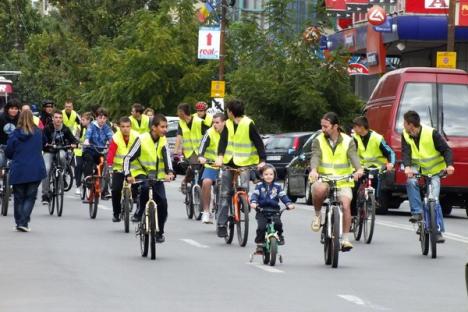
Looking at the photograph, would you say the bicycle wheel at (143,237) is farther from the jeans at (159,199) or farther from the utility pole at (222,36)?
the utility pole at (222,36)

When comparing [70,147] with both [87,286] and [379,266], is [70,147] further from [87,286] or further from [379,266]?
[87,286]

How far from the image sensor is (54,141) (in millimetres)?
25438

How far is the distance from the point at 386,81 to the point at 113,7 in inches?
2060

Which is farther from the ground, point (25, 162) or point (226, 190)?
point (25, 162)

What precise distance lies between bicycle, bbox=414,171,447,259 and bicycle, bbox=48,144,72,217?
7.47 meters

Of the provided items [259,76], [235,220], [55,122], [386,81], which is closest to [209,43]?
[259,76]

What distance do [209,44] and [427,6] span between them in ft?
34.1

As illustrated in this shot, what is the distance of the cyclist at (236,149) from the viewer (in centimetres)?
1903

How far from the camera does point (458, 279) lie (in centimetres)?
1529

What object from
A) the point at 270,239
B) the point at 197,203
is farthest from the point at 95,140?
the point at 270,239

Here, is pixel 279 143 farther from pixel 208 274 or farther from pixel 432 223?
pixel 208 274

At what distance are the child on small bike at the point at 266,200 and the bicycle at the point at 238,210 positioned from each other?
1.84 meters

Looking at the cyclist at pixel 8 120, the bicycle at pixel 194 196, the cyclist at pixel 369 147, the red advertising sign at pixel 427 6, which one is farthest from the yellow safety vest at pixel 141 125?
the red advertising sign at pixel 427 6

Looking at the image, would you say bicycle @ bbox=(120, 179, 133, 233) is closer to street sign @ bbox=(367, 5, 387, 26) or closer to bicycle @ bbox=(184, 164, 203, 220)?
bicycle @ bbox=(184, 164, 203, 220)
